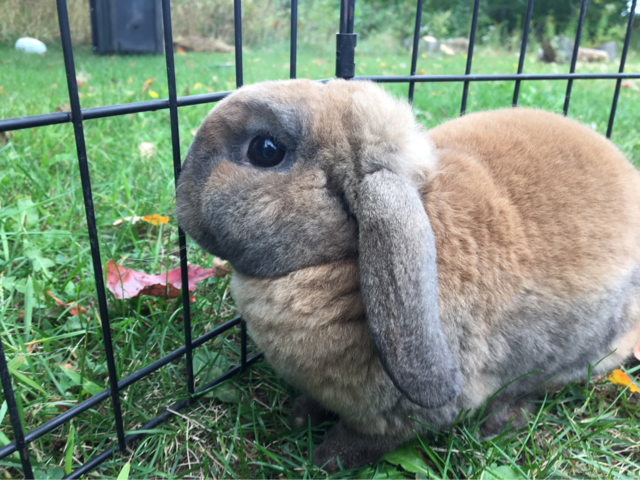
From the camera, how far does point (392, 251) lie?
1066 millimetres

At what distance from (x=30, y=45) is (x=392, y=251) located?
2681 millimetres

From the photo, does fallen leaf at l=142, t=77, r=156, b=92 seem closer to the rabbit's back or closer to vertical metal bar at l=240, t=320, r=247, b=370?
vertical metal bar at l=240, t=320, r=247, b=370

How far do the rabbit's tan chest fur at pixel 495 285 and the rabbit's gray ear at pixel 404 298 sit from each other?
16cm

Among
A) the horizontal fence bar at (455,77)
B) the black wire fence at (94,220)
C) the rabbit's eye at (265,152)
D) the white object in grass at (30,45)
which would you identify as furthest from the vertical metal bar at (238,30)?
the white object in grass at (30,45)

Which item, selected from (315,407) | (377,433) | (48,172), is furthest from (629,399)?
(48,172)

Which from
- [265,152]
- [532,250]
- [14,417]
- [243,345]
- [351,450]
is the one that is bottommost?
[351,450]

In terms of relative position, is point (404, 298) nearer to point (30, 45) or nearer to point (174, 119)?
point (174, 119)

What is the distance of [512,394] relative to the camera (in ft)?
4.93

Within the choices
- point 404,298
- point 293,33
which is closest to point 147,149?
point 293,33

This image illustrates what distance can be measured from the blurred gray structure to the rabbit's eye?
135 inches

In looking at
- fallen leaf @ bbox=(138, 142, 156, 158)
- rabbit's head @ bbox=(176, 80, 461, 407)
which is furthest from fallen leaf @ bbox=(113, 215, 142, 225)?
rabbit's head @ bbox=(176, 80, 461, 407)

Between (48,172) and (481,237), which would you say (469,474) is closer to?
(481,237)

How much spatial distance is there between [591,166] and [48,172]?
2331 mm

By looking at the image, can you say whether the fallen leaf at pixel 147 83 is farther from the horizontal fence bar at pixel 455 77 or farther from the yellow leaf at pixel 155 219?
the horizontal fence bar at pixel 455 77
